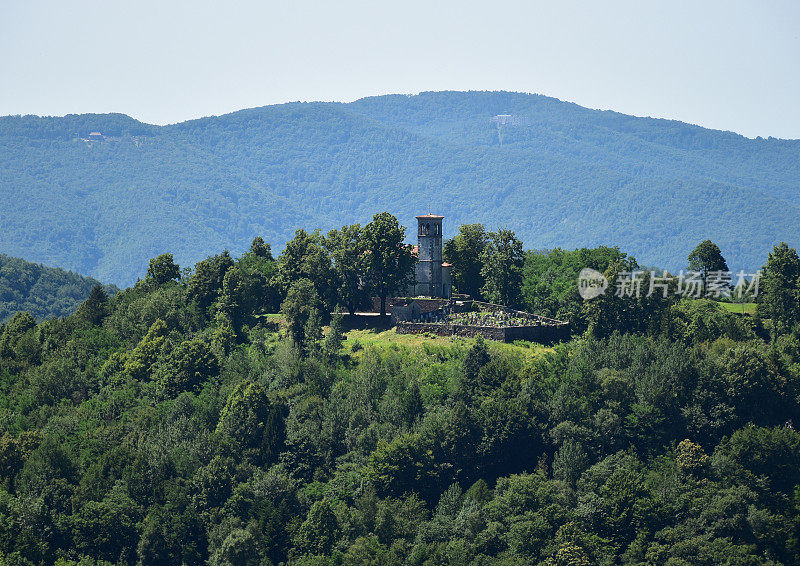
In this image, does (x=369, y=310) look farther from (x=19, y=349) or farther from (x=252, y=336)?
(x=19, y=349)

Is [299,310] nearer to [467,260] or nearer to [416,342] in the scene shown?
[416,342]

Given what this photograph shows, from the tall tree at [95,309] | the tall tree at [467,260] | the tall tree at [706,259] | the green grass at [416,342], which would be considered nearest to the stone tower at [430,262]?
the tall tree at [467,260]

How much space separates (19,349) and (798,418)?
79.0 metres

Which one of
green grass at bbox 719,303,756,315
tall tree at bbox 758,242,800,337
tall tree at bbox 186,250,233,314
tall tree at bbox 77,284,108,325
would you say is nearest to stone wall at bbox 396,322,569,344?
tall tree at bbox 758,242,800,337

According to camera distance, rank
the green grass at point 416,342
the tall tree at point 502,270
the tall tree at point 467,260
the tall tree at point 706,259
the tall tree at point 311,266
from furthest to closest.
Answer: the tall tree at point 706,259, the tall tree at point 467,260, the tall tree at point 502,270, the tall tree at point 311,266, the green grass at point 416,342

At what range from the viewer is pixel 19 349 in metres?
116

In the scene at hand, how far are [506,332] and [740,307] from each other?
1213 inches

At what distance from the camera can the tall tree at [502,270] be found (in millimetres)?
111125

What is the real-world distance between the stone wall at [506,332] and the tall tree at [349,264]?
388 inches

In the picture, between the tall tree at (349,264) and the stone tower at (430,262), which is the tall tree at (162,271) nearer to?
the tall tree at (349,264)

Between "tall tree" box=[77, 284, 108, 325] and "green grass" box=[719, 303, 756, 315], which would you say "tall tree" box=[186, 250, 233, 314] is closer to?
"tall tree" box=[77, 284, 108, 325]

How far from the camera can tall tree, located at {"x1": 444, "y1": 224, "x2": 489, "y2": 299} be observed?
11494 cm

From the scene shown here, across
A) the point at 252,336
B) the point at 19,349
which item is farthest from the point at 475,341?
the point at 19,349

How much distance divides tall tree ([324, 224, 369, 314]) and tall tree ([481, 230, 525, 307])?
13191 millimetres
